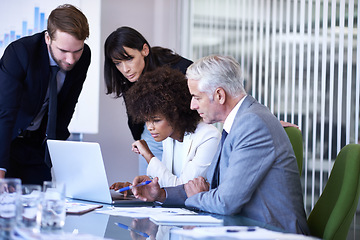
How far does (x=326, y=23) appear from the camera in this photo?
362cm

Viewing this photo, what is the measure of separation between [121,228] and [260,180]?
567 millimetres

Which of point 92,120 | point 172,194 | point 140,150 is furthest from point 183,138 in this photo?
point 92,120

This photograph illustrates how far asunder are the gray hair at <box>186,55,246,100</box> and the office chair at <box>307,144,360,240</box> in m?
0.49

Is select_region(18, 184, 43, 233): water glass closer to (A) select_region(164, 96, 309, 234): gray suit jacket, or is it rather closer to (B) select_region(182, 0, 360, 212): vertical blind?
(A) select_region(164, 96, 309, 234): gray suit jacket

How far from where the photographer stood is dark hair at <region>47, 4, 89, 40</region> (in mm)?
2508

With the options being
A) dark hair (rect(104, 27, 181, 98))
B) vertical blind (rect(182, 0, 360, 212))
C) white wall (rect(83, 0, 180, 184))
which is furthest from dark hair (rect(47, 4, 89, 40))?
white wall (rect(83, 0, 180, 184))

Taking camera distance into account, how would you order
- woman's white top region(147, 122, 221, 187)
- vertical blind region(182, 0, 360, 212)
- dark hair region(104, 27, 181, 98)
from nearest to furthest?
woman's white top region(147, 122, 221, 187) → dark hair region(104, 27, 181, 98) → vertical blind region(182, 0, 360, 212)

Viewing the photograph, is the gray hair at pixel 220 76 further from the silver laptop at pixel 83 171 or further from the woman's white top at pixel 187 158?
the silver laptop at pixel 83 171

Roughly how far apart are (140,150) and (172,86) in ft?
1.19

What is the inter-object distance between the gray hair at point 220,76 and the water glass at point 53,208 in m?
0.92

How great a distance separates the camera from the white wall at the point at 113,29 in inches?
190

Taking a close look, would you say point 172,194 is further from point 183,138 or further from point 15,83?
point 15,83

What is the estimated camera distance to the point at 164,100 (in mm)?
2494

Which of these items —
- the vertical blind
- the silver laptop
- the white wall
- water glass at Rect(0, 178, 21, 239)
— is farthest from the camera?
the white wall
